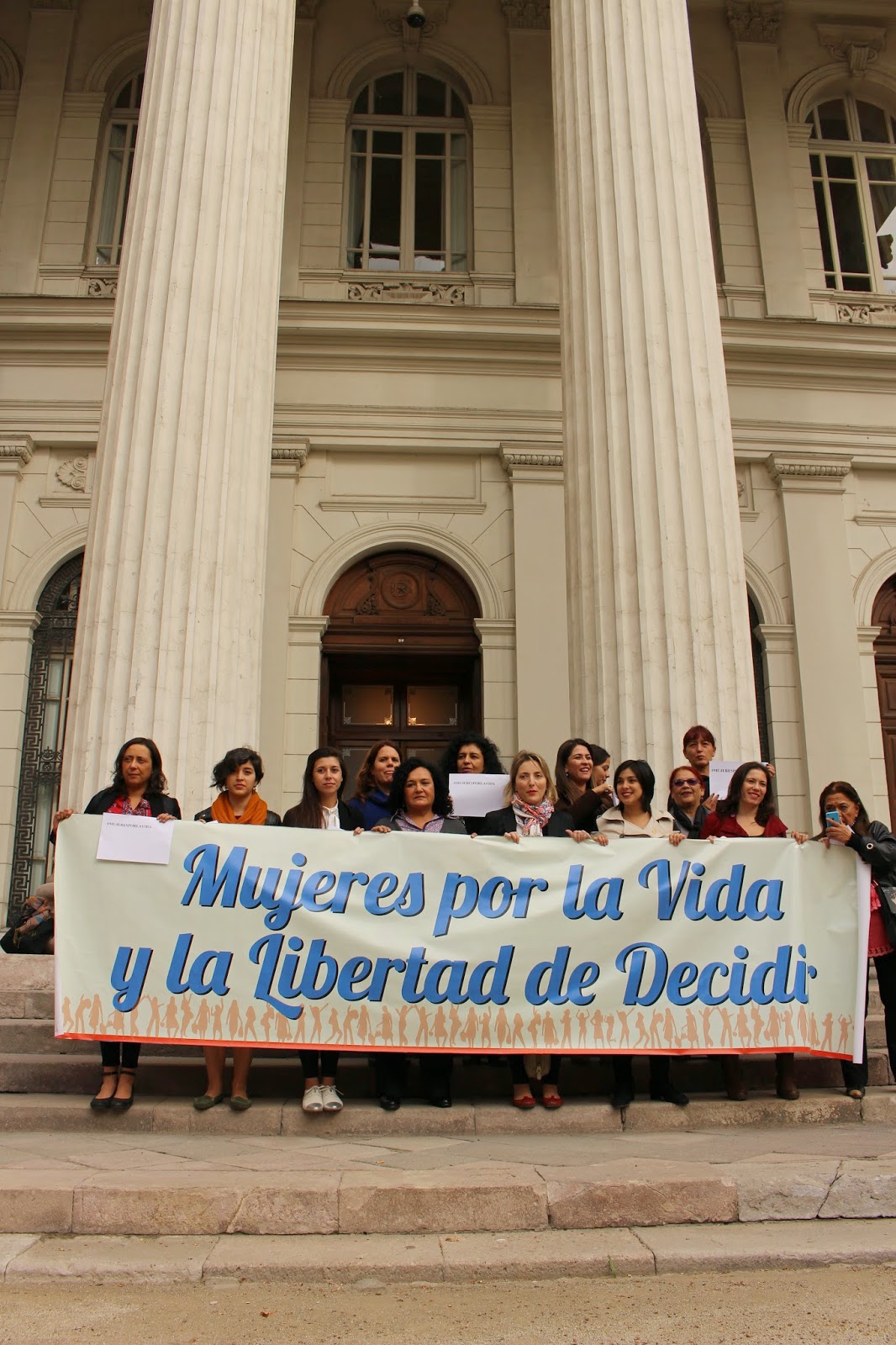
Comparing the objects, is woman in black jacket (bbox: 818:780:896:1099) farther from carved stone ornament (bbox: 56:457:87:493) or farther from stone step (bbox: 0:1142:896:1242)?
carved stone ornament (bbox: 56:457:87:493)

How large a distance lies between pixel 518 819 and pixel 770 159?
1108 cm

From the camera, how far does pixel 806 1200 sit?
3557mm

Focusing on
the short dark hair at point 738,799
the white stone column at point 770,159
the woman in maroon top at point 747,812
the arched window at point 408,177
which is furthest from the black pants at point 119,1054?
the white stone column at point 770,159

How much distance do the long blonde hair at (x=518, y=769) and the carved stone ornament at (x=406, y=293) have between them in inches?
325

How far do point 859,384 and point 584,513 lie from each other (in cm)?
644

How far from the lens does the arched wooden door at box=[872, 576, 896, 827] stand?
459 inches

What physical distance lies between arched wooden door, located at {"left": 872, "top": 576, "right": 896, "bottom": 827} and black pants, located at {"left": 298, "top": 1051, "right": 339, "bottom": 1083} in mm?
8555

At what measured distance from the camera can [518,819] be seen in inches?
215

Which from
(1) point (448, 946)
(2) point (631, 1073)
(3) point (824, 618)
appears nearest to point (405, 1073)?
(1) point (448, 946)

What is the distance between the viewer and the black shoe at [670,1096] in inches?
192

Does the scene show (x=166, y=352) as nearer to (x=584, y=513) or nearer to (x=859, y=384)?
(x=584, y=513)

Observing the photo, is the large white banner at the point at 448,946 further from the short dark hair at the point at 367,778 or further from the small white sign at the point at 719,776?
the small white sign at the point at 719,776

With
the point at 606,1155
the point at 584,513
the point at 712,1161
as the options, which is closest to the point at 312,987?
the point at 606,1155

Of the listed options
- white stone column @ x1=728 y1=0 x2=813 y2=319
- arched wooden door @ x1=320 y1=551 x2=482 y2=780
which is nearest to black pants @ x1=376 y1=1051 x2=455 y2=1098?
arched wooden door @ x1=320 y1=551 x2=482 y2=780
